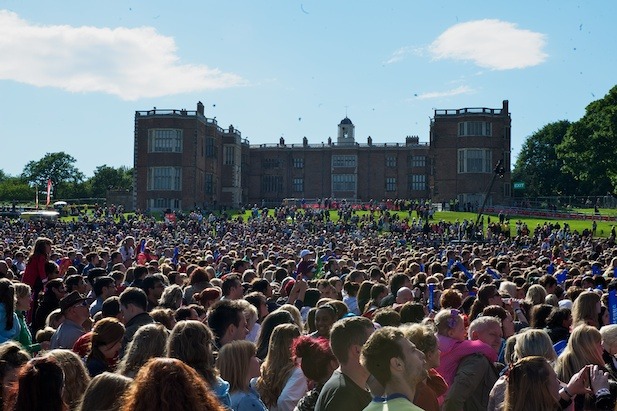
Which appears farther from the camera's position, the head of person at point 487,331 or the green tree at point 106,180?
the green tree at point 106,180

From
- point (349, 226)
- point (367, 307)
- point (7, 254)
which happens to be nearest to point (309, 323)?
point (367, 307)

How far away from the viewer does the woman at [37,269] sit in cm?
1291

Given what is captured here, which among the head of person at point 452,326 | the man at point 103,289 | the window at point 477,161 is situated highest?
the window at point 477,161

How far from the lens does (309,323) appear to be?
8.29 m

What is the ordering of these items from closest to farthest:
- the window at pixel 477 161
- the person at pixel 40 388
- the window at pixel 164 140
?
the person at pixel 40 388 < the window at pixel 164 140 < the window at pixel 477 161

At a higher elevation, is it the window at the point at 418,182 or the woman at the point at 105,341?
the window at the point at 418,182

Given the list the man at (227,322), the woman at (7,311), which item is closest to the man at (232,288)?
the woman at (7,311)

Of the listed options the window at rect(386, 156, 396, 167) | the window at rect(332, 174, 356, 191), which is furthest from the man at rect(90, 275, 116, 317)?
the window at rect(386, 156, 396, 167)

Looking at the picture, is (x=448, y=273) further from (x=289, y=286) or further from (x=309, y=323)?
(x=309, y=323)

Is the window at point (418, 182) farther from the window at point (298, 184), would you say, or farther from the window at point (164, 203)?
the window at point (164, 203)

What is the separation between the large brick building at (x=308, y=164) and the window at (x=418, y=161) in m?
0.12

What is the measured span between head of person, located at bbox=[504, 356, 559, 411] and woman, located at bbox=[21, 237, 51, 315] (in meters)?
9.67

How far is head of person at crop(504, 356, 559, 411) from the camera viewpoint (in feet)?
16.3

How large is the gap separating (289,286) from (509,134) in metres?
69.2
